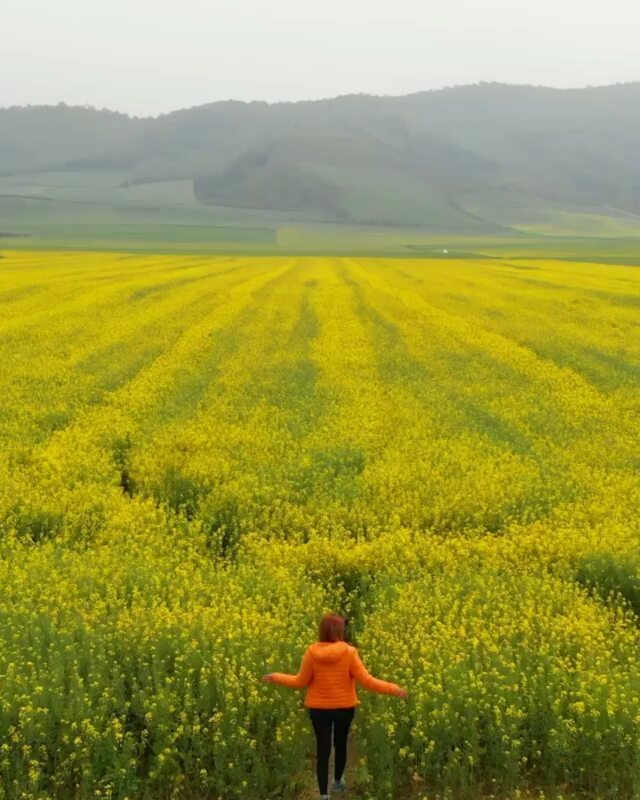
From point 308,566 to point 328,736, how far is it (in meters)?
3.34

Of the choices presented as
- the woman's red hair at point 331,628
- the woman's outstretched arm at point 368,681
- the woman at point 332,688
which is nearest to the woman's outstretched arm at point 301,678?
the woman at point 332,688

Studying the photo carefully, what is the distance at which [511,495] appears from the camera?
11.8 m

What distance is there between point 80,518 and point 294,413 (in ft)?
21.1

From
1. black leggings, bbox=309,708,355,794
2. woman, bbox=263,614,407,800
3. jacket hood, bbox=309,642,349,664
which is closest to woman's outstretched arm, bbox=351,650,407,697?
woman, bbox=263,614,407,800

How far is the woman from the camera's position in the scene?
640cm

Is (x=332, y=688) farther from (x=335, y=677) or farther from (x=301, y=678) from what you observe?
(x=301, y=678)

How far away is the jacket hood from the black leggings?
16.6 inches

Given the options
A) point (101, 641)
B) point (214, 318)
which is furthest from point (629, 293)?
point (101, 641)

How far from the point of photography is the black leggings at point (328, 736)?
6.39 m

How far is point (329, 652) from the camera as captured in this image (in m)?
6.39

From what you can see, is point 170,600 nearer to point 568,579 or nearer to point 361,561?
point 361,561

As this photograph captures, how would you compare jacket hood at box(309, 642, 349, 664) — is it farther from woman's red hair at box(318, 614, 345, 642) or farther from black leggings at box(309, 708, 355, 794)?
black leggings at box(309, 708, 355, 794)

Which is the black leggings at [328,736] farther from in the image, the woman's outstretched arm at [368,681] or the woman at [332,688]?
the woman's outstretched arm at [368,681]

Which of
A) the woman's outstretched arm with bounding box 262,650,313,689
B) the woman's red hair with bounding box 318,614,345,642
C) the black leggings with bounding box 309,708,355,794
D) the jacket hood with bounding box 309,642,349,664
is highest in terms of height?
the woman's red hair with bounding box 318,614,345,642
